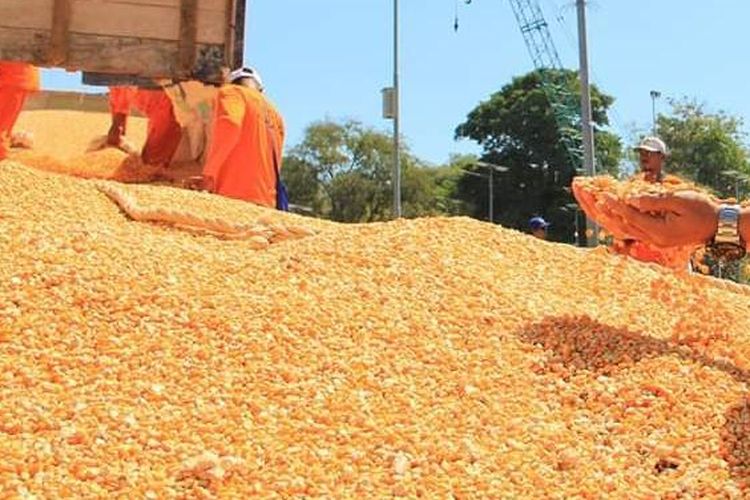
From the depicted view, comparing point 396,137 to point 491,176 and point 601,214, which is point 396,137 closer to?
point 601,214

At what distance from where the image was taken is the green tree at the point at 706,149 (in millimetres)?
34938

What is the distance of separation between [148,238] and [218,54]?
1.25 meters

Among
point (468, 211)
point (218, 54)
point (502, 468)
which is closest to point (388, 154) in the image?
point (468, 211)

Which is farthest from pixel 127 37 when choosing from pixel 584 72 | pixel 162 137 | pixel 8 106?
pixel 584 72

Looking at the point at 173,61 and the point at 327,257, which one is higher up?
the point at 173,61

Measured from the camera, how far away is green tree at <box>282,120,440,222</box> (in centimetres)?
3559

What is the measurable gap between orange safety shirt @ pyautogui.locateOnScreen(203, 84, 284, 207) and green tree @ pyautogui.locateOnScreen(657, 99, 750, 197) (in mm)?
28869

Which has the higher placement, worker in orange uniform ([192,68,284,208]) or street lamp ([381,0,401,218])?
street lamp ([381,0,401,218])

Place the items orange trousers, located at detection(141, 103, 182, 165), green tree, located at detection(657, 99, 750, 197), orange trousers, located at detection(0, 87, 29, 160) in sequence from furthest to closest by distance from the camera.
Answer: green tree, located at detection(657, 99, 750, 197) < orange trousers, located at detection(141, 103, 182, 165) < orange trousers, located at detection(0, 87, 29, 160)

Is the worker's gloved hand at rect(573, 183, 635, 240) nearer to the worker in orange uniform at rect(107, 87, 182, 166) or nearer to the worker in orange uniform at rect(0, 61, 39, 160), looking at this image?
the worker in orange uniform at rect(0, 61, 39, 160)

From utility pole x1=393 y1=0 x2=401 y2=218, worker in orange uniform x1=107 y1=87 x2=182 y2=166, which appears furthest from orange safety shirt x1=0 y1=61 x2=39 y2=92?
utility pole x1=393 y1=0 x2=401 y2=218

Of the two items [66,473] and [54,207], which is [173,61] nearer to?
[54,207]

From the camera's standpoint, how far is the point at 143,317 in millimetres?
2846

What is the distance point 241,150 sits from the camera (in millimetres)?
6738
